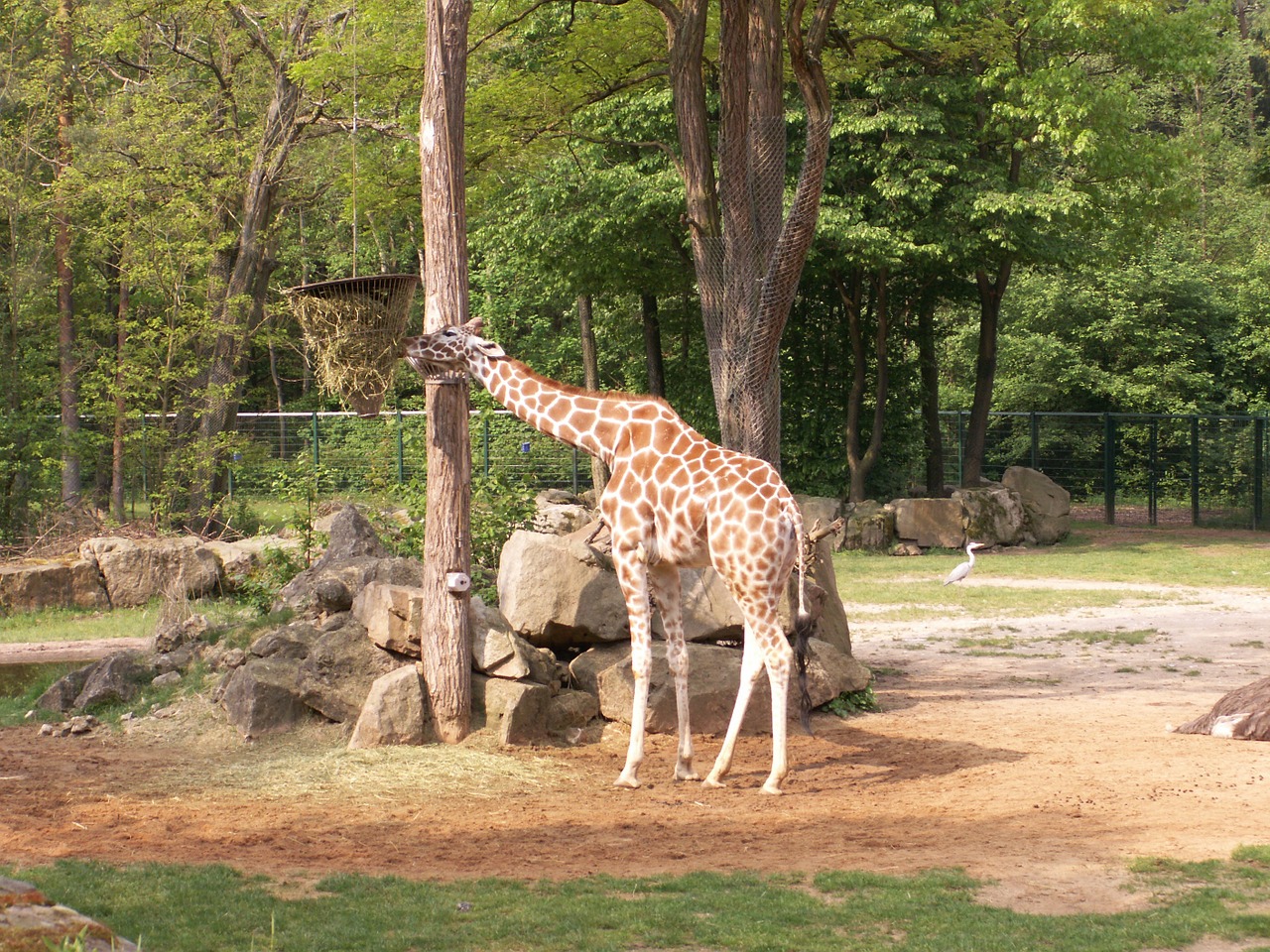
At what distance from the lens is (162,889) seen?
19.9 ft

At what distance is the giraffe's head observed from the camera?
943 centimetres

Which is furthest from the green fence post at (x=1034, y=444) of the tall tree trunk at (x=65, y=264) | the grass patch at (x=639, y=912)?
the grass patch at (x=639, y=912)

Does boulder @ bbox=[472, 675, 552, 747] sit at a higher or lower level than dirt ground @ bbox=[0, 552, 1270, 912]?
higher

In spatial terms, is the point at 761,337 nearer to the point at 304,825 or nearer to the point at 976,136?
the point at 304,825

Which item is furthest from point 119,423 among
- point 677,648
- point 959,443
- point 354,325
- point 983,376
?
point 959,443

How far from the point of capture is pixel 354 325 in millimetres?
8789

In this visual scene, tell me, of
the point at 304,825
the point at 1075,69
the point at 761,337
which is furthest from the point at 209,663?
the point at 1075,69

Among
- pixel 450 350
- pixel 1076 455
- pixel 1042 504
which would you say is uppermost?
pixel 450 350

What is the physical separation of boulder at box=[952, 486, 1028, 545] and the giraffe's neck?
15.9m

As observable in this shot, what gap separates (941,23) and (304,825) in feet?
65.0

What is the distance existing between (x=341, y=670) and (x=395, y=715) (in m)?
0.80

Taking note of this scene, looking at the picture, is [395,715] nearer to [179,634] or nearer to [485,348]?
[485,348]

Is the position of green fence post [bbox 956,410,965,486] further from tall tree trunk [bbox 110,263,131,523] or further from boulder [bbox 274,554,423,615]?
boulder [bbox 274,554,423,615]

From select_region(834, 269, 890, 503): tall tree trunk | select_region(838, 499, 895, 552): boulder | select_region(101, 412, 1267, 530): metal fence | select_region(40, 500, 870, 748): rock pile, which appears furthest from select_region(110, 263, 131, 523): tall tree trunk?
select_region(834, 269, 890, 503): tall tree trunk
